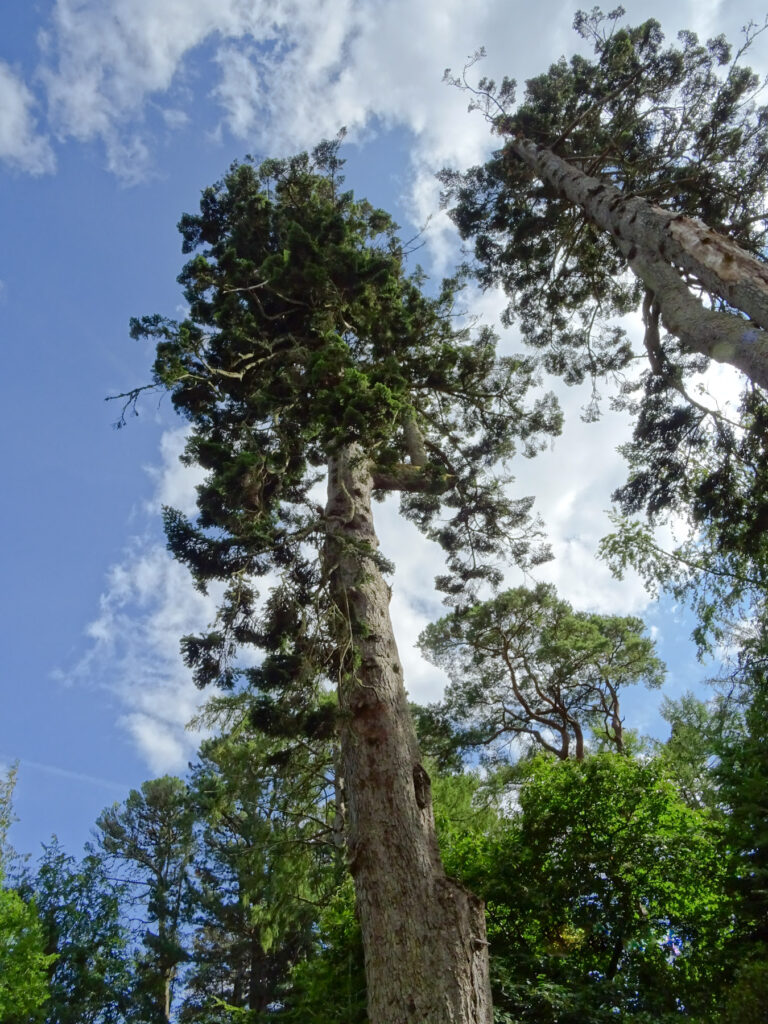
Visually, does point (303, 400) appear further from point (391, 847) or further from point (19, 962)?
point (19, 962)

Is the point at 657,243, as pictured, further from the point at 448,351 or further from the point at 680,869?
the point at 680,869

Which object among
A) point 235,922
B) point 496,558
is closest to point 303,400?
point 496,558

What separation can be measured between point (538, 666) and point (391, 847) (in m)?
10.2

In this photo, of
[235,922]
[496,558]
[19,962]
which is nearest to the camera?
[496,558]

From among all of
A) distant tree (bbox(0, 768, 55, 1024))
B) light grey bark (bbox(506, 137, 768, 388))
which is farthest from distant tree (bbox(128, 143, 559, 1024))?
distant tree (bbox(0, 768, 55, 1024))

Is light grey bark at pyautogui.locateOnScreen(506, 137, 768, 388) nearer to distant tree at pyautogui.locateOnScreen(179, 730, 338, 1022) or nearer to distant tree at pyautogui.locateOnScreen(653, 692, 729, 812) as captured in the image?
distant tree at pyautogui.locateOnScreen(653, 692, 729, 812)

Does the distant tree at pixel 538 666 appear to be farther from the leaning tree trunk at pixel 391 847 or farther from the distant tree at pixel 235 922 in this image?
the leaning tree trunk at pixel 391 847

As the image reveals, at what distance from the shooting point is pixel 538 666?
1454 centimetres

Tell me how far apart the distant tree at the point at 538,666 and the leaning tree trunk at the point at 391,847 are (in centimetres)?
773

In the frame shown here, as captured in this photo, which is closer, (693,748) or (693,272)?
(693,272)

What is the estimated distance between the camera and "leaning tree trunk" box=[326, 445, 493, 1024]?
428 cm

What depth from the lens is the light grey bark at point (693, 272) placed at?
19.2 ft

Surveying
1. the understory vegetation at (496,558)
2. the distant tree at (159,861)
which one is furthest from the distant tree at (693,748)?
the distant tree at (159,861)

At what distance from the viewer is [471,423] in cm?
1191
